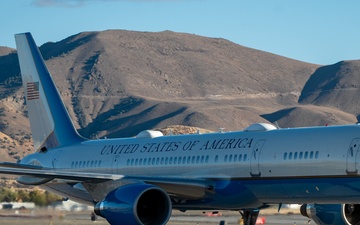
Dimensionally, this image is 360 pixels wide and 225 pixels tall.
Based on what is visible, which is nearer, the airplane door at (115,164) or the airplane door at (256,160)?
the airplane door at (256,160)

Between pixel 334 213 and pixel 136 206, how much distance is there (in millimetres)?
8243

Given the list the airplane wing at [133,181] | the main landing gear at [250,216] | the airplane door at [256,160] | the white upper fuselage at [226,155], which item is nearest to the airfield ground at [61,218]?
the white upper fuselage at [226,155]

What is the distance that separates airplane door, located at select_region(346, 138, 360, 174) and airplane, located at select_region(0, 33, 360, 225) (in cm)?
3

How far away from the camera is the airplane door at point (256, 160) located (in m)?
35.4

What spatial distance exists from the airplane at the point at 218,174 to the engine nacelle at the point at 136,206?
36mm

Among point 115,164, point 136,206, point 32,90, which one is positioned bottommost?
point 136,206

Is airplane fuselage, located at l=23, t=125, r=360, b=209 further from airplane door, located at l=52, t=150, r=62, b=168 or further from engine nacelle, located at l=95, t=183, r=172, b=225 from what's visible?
airplane door, located at l=52, t=150, r=62, b=168

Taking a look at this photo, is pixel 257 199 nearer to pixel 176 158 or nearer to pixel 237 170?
pixel 237 170

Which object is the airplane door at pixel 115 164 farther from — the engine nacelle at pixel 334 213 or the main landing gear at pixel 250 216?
the engine nacelle at pixel 334 213

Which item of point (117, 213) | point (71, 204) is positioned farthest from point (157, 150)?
point (71, 204)

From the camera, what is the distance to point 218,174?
37.0m

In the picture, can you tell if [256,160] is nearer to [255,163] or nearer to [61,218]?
→ [255,163]

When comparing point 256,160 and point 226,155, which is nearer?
point 256,160

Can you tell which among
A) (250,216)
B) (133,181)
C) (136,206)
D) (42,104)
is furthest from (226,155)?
(42,104)
